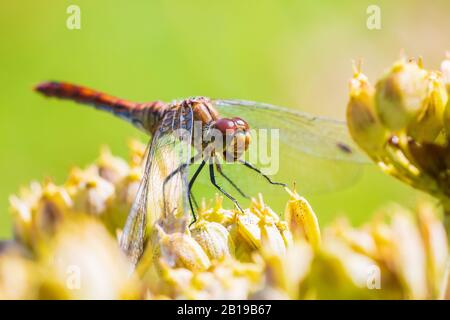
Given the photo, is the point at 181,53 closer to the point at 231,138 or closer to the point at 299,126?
the point at 299,126

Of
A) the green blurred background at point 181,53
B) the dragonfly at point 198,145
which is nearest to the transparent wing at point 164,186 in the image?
the dragonfly at point 198,145

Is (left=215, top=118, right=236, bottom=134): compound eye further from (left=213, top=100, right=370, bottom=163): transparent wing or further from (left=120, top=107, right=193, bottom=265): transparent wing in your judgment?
(left=213, top=100, right=370, bottom=163): transparent wing

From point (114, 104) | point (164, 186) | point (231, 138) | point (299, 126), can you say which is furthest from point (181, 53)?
point (164, 186)

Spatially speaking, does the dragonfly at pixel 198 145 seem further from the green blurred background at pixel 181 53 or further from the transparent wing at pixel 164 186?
the green blurred background at pixel 181 53

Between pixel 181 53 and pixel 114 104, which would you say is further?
pixel 181 53
